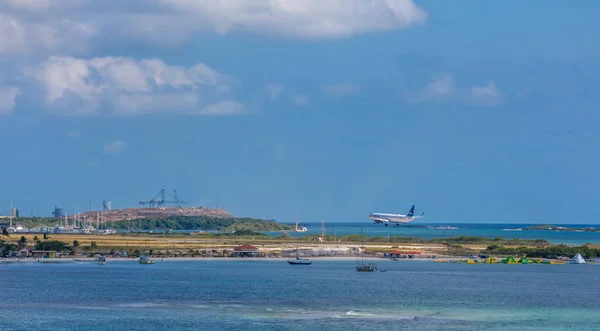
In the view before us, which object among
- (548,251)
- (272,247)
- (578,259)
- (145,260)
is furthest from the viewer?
(272,247)

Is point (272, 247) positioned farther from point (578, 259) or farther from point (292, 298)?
point (292, 298)

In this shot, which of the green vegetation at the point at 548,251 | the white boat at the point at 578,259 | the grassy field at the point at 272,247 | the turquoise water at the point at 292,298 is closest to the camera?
the turquoise water at the point at 292,298

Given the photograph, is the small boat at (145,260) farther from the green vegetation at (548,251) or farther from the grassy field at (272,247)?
the green vegetation at (548,251)

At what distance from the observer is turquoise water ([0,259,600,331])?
64312 millimetres

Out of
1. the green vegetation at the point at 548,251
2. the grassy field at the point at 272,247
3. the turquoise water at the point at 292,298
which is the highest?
the grassy field at the point at 272,247

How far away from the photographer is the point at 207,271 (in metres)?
117

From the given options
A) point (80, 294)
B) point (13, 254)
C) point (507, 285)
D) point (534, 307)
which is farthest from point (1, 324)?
point (13, 254)

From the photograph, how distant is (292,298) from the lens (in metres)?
81.9

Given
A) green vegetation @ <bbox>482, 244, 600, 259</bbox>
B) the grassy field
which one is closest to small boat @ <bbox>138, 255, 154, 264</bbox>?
the grassy field

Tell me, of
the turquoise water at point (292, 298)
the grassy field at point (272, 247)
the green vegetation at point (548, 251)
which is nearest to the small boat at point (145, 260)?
the turquoise water at point (292, 298)

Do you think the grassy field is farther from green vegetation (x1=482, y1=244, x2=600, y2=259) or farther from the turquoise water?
the turquoise water

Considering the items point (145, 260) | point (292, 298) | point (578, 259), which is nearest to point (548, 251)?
point (578, 259)

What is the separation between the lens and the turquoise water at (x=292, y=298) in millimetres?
64312

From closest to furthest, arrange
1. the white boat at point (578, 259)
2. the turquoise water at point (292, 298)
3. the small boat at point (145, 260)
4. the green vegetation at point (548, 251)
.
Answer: the turquoise water at point (292, 298) < the small boat at point (145, 260) < the white boat at point (578, 259) < the green vegetation at point (548, 251)
